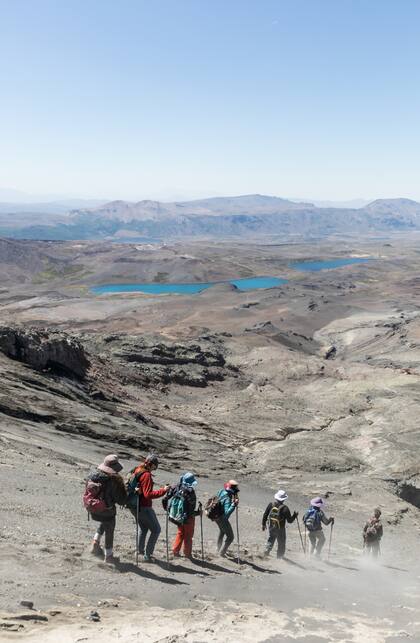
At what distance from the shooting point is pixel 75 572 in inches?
334

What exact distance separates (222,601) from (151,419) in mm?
19085

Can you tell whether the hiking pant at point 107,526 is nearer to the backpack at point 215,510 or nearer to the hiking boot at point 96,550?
the hiking boot at point 96,550

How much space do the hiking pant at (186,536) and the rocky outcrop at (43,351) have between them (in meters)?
17.9

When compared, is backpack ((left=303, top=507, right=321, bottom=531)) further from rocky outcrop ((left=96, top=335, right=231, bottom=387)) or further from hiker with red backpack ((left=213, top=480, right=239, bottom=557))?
rocky outcrop ((left=96, top=335, right=231, bottom=387))

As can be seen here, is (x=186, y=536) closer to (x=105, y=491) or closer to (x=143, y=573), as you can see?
(x=143, y=573)

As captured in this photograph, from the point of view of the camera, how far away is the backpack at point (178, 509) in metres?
10.1

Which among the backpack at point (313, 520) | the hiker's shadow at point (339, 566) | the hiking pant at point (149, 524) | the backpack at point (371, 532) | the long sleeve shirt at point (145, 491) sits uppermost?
the long sleeve shirt at point (145, 491)

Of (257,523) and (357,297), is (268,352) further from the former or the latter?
(357,297)

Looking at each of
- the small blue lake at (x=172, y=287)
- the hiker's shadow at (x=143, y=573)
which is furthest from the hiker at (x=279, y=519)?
the small blue lake at (x=172, y=287)

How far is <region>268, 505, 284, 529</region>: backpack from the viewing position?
38.9 ft

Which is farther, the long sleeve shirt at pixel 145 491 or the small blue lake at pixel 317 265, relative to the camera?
the small blue lake at pixel 317 265

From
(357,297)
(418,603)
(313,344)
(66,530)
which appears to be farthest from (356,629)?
(357,297)

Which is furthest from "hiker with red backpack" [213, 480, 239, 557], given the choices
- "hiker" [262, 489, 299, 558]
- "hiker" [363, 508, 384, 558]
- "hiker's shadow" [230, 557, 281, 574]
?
"hiker" [363, 508, 384, 558]

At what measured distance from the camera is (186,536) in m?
10.2
